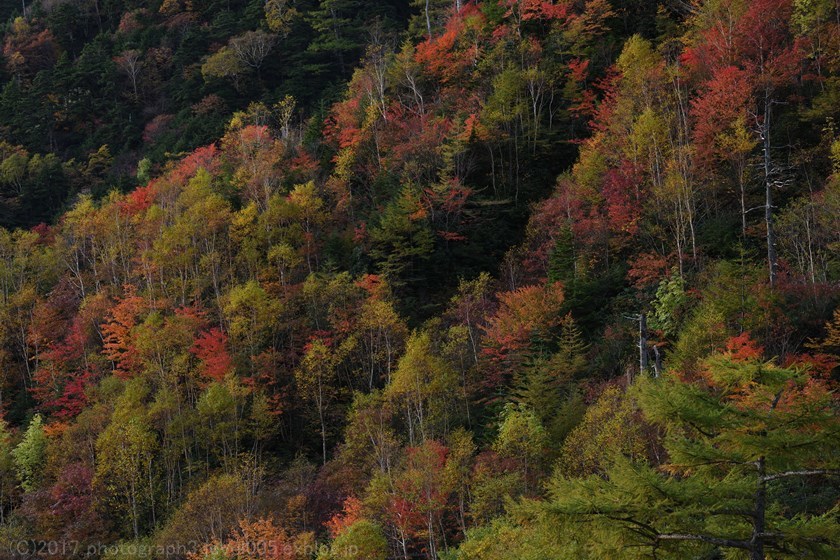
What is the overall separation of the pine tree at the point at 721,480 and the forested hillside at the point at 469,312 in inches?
1.5

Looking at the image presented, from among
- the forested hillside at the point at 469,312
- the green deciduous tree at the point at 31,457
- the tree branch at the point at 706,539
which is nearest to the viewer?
the tree branch at the point at 706,539

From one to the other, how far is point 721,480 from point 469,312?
2837 cm

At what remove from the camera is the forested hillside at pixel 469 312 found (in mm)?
16016

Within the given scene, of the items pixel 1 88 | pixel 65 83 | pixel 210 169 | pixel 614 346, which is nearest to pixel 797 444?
pixel 614 346

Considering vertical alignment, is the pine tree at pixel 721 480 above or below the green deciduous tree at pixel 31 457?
above

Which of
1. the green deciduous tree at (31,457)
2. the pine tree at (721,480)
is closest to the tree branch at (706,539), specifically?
the pine tree at (721,480)

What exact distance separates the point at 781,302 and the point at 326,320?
2369 centimetres

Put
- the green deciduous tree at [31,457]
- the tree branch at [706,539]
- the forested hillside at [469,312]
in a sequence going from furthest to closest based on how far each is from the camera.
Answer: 1. the green deciduous tree at [31,457]
2. the forested hillside at [469,312]
3. the tree branch at [706,539]

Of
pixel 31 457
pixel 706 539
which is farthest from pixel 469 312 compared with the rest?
pixel 706 539

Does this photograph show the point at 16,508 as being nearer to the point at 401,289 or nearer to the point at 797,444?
the point at 401,289

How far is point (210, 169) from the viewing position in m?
54.5

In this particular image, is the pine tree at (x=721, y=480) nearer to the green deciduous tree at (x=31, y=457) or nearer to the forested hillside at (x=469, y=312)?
the forested hillside at (x=469, y=312)

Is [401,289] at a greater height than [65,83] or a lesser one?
lesser

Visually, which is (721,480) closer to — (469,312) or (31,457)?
(469,312)
